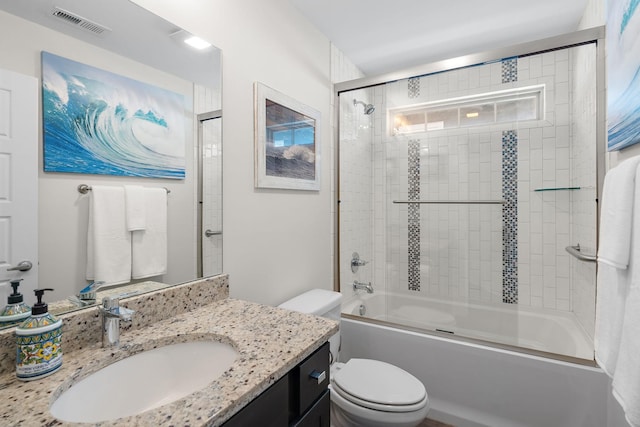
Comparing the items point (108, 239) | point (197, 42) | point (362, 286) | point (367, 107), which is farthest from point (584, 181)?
point (108, 239)

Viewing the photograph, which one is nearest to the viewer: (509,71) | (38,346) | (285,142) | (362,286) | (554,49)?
(38,346)

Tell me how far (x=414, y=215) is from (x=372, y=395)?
5.04 ft

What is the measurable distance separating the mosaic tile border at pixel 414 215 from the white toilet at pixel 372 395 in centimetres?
106

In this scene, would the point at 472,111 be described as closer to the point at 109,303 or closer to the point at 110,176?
the point at 110,176

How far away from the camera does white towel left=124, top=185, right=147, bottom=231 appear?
1059mm

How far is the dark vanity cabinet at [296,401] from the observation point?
0.72 meters

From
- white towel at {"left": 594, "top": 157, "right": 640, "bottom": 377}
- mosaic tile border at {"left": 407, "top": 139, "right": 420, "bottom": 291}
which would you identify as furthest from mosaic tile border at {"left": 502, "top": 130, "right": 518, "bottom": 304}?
white towel at {"left": 594, "top": 157, "right": 640, "bottom": 377}

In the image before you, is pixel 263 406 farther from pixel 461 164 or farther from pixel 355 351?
pixel 461 164

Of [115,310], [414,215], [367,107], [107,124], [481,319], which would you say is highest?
[367,107]

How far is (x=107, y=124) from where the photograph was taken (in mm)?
1001

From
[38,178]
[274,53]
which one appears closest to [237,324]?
[38,178]

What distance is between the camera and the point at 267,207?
1.74m

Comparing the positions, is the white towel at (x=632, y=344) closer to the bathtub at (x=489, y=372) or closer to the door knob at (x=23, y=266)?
the bathtub at (x=489, y=372)

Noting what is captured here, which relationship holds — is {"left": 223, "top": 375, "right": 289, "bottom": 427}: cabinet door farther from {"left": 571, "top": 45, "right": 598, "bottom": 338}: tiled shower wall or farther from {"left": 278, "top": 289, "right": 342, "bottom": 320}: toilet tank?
{"left": 571, "top": 45, "right": 598, "bottom": 338}: tiled shower wall
